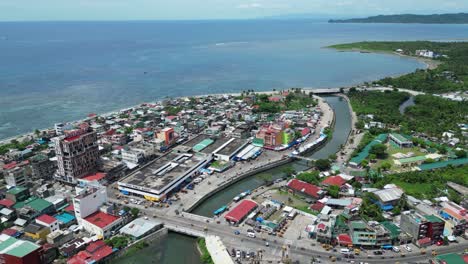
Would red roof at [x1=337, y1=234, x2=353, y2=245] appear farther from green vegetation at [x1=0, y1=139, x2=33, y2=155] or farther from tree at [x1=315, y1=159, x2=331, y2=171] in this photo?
green vegetation at [x1=0, y1=139, x2=33, y2=155]

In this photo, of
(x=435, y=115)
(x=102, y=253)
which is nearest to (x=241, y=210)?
(x=102, y=253)

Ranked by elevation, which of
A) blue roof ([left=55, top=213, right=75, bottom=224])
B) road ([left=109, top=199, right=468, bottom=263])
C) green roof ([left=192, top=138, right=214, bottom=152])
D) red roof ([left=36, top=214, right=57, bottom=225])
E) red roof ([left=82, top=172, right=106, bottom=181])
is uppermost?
green roof ([left=192, top=138, right=214, bottom=152])

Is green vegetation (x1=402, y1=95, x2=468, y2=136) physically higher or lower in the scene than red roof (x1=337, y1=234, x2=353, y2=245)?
higher

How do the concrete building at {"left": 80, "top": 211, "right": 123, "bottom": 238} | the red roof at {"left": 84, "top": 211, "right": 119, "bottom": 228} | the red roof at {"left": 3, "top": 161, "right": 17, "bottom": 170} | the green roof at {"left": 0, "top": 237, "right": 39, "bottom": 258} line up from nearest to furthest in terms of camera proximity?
the green roof at {"left": 0, "top": 237, "right": 39, "bottom": 258}
the concrete building at {"left": 80, "top": 211, "right": 123, "bottom": 238}
the red roof at {"left": 84, "top": 211, "right": 119, "bottom": 228}
the red roof at {"left": 3, "top": 161, "right": 17, "bottom": 170}

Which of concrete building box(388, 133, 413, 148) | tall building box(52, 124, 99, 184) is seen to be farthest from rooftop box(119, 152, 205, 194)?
concrete building box(388, 133, 413, 148)

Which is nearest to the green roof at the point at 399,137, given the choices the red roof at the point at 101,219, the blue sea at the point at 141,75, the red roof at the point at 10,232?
the red roof at the point at 101,219

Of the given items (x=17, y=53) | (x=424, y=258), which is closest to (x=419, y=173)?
(x=424, y=258)

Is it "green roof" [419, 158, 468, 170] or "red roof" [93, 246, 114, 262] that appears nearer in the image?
"red roof" [93, 246, 114, 262]
